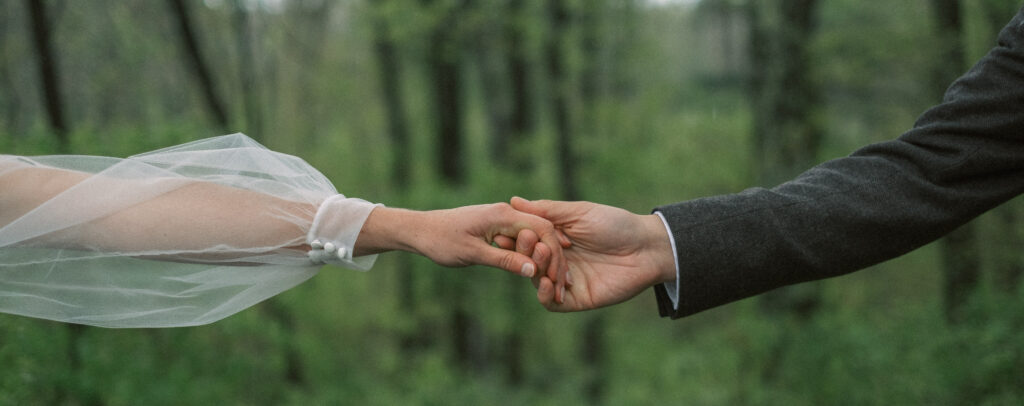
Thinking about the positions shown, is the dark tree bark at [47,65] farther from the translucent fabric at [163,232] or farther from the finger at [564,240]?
the finger at [564,240]

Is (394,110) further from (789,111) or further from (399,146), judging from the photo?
(789,111)

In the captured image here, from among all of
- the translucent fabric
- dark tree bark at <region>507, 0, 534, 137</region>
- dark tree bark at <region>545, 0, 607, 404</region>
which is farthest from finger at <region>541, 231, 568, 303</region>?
dark tree bark at <region>507, 0, 534, 137</region>

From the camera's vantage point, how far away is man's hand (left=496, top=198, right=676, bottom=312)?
213cm

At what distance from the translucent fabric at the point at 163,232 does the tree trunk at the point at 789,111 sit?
5.57 meters

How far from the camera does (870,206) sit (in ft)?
6.43

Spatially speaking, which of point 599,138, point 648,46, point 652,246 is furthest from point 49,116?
point 648,46

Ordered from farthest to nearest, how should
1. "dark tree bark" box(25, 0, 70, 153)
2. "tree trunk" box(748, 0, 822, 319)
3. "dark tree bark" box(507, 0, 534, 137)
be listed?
"dark tree bark" box(507, 0, 534, 137) → "tree trunk" box(748, 0, 822, 319) → "dark tree bark" box(25, 0, 70, 153)

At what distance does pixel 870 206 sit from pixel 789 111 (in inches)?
203

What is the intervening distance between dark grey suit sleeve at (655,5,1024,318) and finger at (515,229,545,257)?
1.56 feet

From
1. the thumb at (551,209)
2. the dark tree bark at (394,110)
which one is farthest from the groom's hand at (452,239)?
the dark tree bark at (394,110)

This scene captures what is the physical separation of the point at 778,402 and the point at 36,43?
711cm

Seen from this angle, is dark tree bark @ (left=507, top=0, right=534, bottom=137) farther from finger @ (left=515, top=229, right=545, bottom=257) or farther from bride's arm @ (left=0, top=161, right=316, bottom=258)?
bride's arm @ (left=0, top=161, right=316, bottom=258)

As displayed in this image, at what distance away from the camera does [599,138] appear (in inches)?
Result: 430

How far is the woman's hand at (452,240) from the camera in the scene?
85.8 inches
